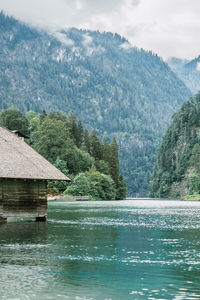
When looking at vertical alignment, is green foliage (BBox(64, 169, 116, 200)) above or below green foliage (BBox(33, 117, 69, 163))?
below

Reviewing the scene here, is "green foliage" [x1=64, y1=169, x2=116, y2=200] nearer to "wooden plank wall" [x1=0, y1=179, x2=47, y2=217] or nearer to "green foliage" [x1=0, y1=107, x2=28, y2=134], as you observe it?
"green foliage" [x1=0, y1=107, x2=28, y2=134]

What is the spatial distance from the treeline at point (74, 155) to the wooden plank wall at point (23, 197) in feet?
284

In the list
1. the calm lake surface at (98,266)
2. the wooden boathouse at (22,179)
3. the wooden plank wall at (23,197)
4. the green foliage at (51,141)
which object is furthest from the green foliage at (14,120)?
the calm lake surface at (98,266)

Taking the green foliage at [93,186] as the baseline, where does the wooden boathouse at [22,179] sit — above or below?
below

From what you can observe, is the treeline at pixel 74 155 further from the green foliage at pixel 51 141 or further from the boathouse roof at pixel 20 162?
the boathouse roof at pixel 20 162

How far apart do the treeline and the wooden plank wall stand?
86704mm

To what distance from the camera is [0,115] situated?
162000 mm

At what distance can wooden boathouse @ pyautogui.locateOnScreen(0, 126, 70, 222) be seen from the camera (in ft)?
133

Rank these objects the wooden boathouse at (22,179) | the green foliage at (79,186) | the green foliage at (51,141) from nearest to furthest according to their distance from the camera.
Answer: the wooden boathouse at (22,179), the green foliage at (79,186), the green foliage at (51,141)

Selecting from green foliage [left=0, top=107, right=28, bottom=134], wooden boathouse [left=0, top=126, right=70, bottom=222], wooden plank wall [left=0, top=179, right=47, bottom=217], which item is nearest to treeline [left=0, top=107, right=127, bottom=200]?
green foliage [left=0, top=107, right=28, bottom=134]

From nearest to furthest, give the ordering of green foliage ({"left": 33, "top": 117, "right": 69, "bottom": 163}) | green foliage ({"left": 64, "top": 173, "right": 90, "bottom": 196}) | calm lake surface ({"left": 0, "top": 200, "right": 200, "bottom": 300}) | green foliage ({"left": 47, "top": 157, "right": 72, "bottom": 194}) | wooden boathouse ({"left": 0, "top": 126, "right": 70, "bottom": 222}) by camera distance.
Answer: calm lake surface ({"left": 0, "top": 200, "right": 200, "bottom": 300}), wooden boathouse ({"left": 0, "top": 126, "right": 70, "bottom": 222}), green foliage ({"left": 47, "top": 157, "right": 72, "bottom": 194}), green foliage ({"left": 64, "top": 173, "right": 90, "bottom": 196}), green foliage ({"left": 33, "top": 117, "right": 69, "bottom": 163})

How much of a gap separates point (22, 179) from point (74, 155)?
100 meters

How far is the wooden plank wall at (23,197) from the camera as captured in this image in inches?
1649

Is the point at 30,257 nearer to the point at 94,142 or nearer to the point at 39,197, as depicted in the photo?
the point at 39,197
